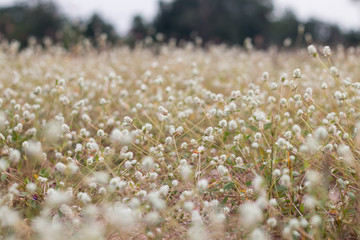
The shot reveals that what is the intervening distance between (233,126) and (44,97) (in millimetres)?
2358

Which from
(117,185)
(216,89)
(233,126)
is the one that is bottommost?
(216,89)

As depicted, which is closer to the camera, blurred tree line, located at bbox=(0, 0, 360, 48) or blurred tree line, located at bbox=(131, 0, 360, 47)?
blurred tree line, located at bbox=(0, 0, 360, 48)

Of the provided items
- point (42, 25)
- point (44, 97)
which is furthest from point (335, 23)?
point (44, 97)

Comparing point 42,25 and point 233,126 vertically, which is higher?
point 233,126

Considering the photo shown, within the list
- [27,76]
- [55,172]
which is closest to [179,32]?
[27,76]

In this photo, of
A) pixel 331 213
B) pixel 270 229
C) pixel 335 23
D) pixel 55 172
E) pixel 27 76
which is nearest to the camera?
pixel 270 229

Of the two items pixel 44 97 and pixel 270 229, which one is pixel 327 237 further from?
pixel 44 97

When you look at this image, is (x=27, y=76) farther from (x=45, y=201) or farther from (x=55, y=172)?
(x=45, y=201)

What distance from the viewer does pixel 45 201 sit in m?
1.67

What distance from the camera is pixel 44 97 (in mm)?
3271

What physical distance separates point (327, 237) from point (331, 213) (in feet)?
0.53

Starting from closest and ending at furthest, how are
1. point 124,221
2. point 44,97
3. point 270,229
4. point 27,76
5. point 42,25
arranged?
point 124,221 → point 270,229 → point 44,97 → point 27,76 → point 42,25

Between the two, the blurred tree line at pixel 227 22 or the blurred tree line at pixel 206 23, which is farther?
the blurred tree line at pixel 227 22

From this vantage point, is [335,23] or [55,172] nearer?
[55,172]
